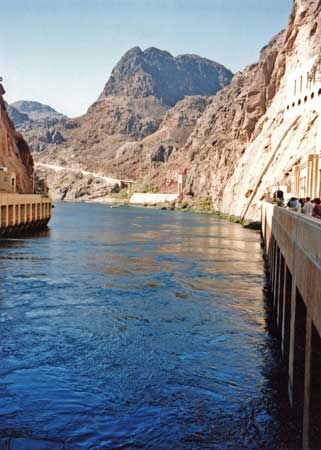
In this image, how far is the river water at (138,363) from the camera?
13.5m

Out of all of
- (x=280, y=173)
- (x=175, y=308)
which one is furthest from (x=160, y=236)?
(x=175, y=308)

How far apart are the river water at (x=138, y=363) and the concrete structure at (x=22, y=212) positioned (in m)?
25.6

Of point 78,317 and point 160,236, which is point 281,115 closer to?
point 160,236

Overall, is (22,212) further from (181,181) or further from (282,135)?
(181,181)

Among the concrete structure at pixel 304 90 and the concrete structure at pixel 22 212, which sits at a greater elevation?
the concrete structure at pixel 304 90

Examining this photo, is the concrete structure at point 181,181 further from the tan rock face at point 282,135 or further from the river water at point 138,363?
the river water at point 138,363

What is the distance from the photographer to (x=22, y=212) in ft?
230

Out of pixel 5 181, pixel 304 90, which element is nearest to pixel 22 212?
pixel 5 181

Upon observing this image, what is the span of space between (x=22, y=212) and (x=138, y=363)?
54.7 m

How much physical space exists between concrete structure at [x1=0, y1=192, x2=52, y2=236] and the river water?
25608 mm

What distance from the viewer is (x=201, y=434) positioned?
43.9ft

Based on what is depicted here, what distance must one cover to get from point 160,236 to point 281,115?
146ft

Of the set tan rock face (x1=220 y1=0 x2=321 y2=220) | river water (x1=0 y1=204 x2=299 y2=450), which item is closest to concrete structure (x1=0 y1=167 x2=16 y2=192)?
river water (x1=0 y1=204 x2=299 y2=450)

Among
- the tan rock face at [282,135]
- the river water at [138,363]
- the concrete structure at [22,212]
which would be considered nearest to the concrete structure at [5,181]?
the concrete structure at [22,212]
